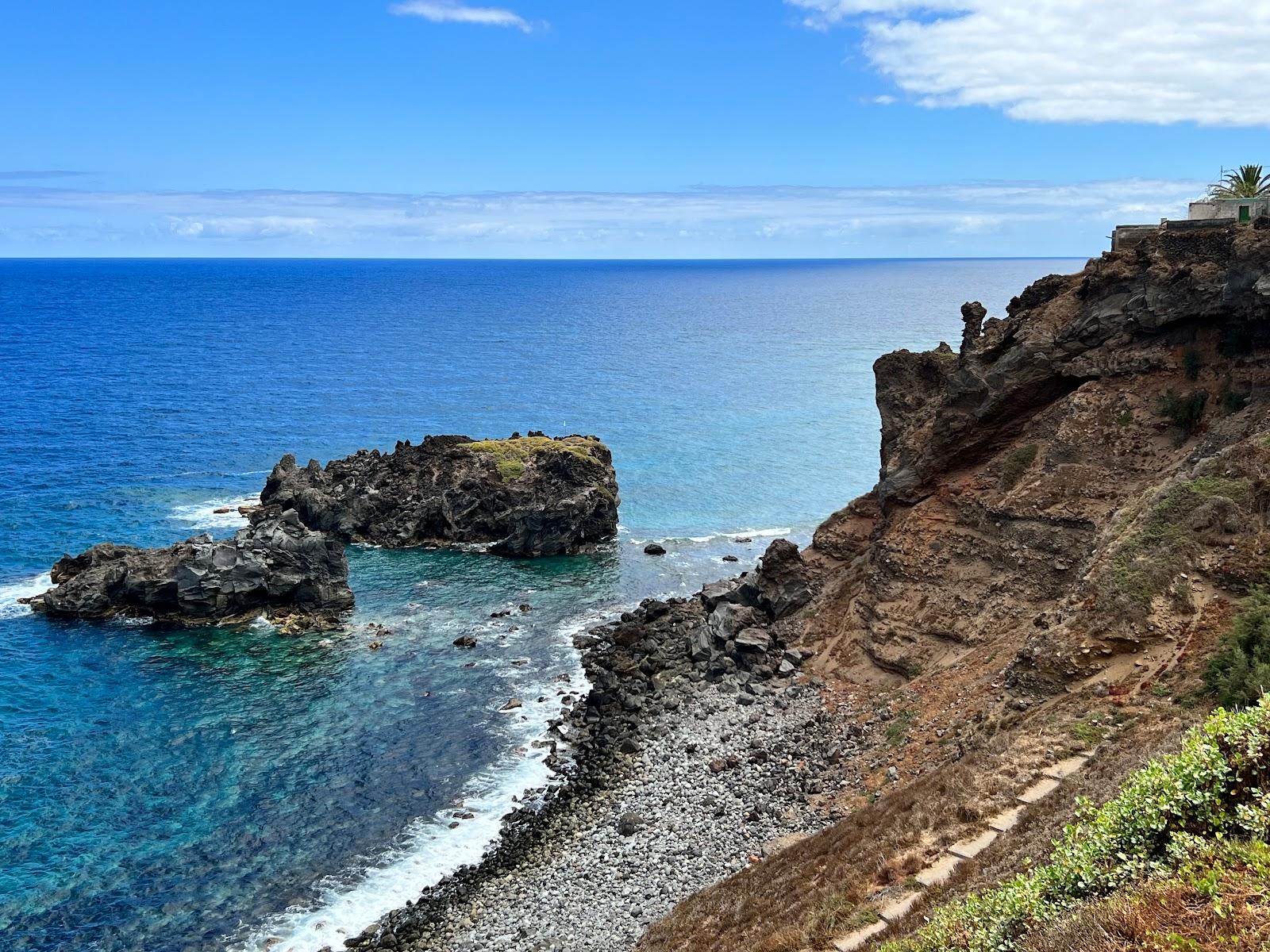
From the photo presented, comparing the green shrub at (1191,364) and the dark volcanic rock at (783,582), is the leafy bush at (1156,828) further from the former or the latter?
the dark volcanic rock at (783,582)

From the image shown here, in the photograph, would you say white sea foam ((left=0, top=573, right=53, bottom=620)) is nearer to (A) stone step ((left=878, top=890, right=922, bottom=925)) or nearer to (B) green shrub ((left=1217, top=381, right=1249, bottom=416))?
(A) stone step ((left=878, top=890, right=922, bottom=925))

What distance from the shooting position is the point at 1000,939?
16.3 m

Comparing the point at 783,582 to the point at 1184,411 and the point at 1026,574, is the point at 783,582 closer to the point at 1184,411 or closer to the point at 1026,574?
the point at 1026,574

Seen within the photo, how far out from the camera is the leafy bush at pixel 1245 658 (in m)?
27.1

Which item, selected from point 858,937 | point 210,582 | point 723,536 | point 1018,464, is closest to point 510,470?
point 723,536

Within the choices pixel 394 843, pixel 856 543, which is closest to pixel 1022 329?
pixel 856 543

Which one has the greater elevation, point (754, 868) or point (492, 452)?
point (492, 452)

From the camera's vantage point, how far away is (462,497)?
87.9 meters

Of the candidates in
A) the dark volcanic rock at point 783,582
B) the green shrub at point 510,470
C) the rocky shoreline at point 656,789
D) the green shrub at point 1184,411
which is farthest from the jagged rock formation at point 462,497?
the green shrub at point 1184,411

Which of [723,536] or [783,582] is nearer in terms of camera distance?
[783,582]

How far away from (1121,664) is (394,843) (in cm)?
2893

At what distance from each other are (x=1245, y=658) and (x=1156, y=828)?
15.6 metres

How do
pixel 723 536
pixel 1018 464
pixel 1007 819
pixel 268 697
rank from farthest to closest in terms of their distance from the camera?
pixel 723 536 < pixel 268 697 < pixel 1018 464 < pixel 1007 819

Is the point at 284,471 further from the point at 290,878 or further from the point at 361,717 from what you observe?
the point at 290,878
